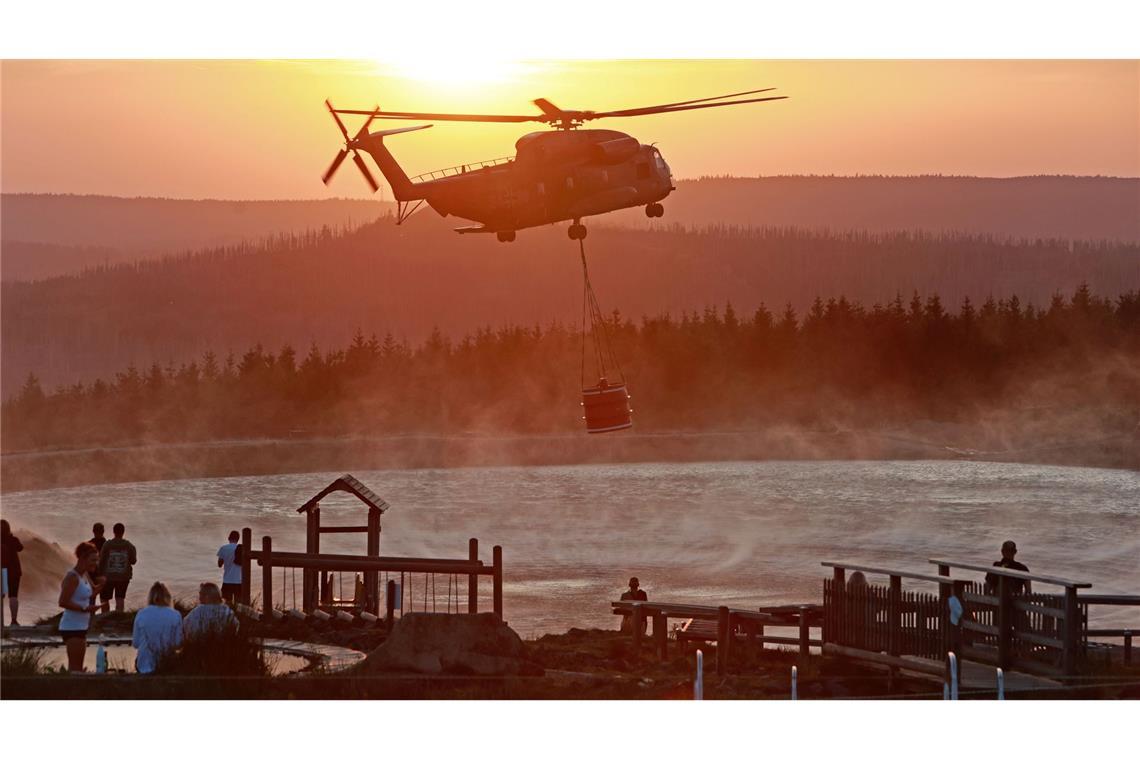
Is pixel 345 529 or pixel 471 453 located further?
pixel 471 453

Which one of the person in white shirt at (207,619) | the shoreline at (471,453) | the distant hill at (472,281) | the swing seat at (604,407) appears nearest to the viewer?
the person in white shirt at (207,619)

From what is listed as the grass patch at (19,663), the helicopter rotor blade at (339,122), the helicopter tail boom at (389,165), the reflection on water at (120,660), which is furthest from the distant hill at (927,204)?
the grass patch at (19,663)

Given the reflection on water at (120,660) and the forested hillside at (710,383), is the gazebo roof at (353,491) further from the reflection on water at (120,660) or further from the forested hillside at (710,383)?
the forested hillside at (710,383)

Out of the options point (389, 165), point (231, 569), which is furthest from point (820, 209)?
point (231, 569)

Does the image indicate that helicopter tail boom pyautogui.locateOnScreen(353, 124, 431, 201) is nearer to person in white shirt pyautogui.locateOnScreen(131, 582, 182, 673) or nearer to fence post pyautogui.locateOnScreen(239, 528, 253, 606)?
fence post pyautogui.locateOnScreen(239, 528, 253, 606)

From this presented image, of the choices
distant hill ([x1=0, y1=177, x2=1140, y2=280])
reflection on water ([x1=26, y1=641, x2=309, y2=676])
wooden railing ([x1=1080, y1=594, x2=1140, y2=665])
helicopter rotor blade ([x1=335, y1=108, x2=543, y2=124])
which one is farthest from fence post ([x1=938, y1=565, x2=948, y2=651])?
distant hill ([x1=0, y1=177, x2=1140, y2=280])

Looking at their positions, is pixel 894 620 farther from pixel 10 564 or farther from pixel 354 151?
pixel 10 564
